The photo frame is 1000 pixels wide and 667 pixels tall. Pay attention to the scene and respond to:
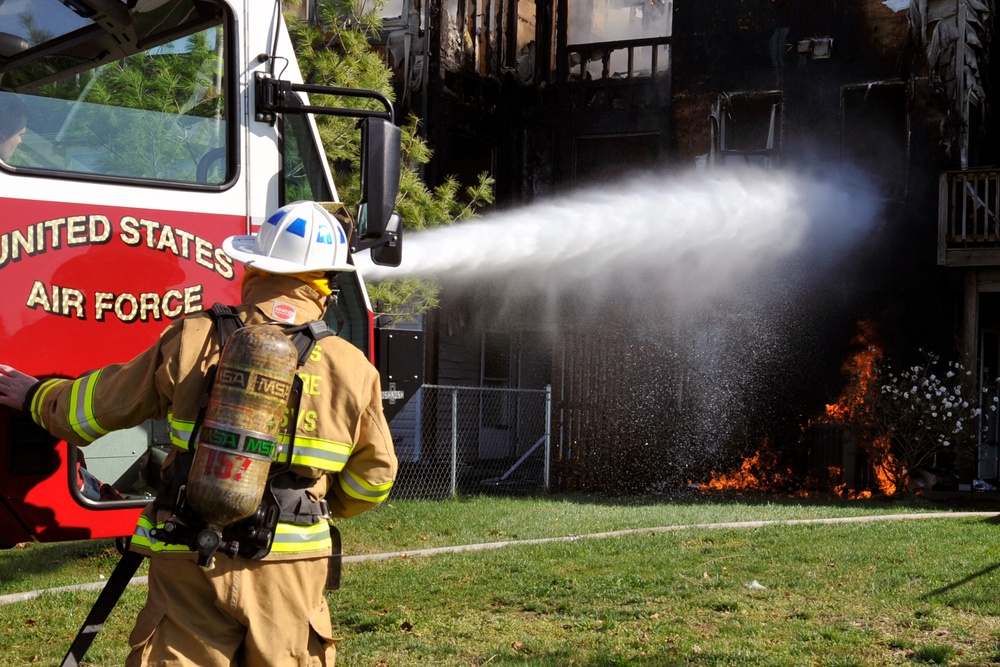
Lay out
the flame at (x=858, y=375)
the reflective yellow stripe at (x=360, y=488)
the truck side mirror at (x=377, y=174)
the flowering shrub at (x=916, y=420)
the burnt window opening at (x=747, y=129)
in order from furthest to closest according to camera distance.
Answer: the burnt window opening at (x=747, y=129), the flame at (x=858, y=375), the flowering shrub at (x=916, y=420), the truck side mirror at (x=377, y=174), the reflective yellow stripe at (x=360, y=488)

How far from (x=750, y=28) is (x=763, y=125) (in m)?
1.49

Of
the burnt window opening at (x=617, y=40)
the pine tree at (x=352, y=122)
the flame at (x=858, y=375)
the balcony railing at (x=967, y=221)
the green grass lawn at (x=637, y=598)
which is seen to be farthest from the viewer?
the burnt window opening at (x=617, y=40)

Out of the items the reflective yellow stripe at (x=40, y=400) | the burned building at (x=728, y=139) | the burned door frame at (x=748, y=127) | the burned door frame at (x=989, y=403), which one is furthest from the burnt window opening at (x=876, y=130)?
the reflective yellow stripe at (x=40, y=400)

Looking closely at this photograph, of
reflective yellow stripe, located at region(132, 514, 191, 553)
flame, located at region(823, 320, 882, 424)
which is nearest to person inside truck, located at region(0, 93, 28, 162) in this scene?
reflective yellow stripe, located at region(132, 514, 191, 553)

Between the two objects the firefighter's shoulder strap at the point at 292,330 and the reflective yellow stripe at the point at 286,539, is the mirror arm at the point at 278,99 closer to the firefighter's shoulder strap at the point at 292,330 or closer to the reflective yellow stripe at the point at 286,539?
the firefighter's shoulder strap at the point at 292,330

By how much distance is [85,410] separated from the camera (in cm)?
346

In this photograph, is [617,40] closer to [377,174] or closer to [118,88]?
[377,174]

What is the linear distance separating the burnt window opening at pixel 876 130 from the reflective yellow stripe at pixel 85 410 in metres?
15.2

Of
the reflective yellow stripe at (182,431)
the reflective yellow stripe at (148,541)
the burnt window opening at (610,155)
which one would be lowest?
the reflective yellow stripe at (148,541)

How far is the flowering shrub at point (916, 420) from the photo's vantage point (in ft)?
48.1

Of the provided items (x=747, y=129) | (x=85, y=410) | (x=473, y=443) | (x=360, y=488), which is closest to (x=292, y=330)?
(x=360, y=488)

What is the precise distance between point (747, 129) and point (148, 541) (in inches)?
626

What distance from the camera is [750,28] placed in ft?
58.3

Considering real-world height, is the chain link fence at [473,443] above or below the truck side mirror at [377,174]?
below
